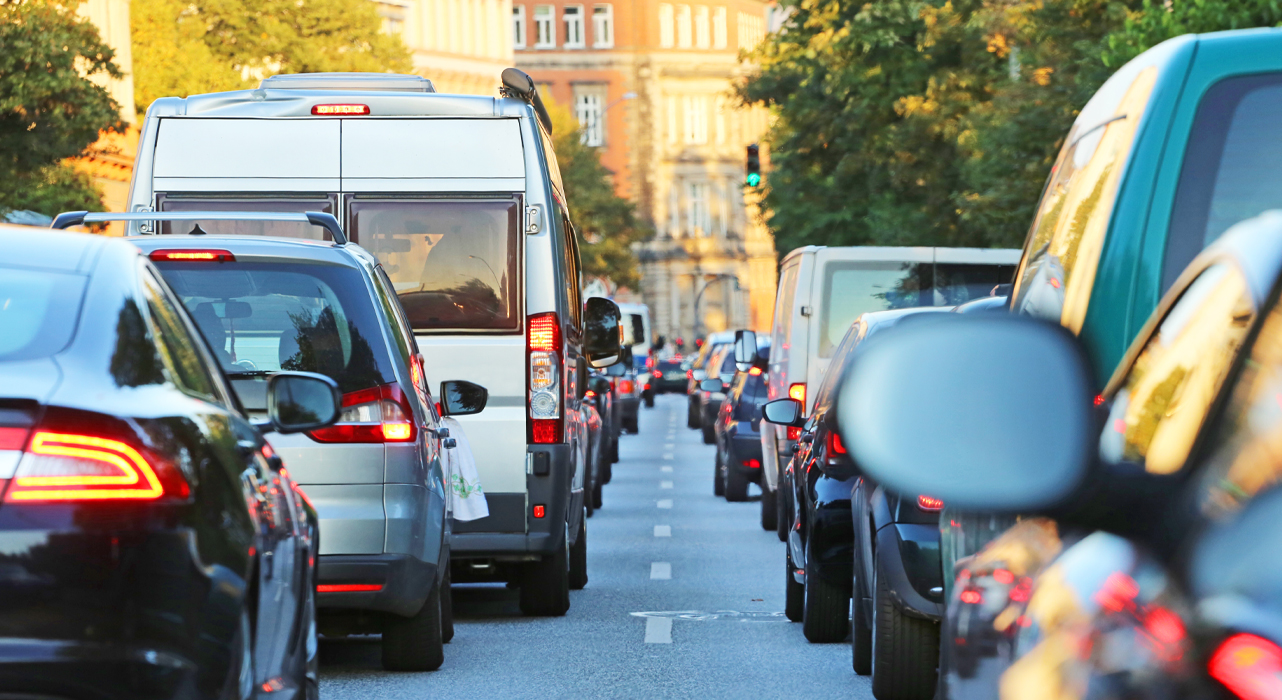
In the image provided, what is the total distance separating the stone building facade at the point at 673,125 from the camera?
409 ft

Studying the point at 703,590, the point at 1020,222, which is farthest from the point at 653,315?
the point at 703,590

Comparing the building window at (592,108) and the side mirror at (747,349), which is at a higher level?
the side mirror at (747,349)

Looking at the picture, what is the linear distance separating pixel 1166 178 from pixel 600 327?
10.4m

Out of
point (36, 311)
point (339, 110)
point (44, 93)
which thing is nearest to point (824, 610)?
point (339, 110)

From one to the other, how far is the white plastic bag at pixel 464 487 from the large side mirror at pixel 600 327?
3817mm

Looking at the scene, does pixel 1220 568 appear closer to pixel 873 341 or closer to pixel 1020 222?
pixel 873 341

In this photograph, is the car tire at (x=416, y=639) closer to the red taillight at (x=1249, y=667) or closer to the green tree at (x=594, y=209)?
Result: the red taillight at (x=1249, y=667)

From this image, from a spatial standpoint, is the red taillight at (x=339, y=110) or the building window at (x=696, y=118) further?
the building window at (x=696, y=118)

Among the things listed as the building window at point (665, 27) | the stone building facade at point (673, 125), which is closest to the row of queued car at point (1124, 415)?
the stone building facade at point (673, 125)

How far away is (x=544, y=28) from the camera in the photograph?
124125 millimetres

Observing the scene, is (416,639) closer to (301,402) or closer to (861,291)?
(301,402)

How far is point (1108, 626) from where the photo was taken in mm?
2350

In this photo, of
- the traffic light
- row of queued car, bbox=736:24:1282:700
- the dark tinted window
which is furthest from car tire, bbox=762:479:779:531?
the traffic light

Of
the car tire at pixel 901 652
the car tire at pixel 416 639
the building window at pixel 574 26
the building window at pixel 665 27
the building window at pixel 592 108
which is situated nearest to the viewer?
the car tire at pixel 901 652
